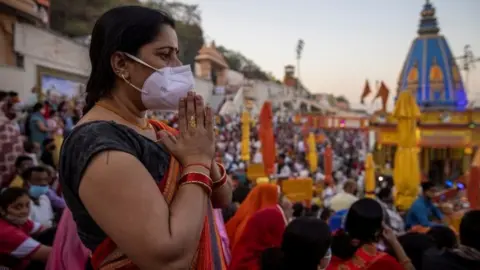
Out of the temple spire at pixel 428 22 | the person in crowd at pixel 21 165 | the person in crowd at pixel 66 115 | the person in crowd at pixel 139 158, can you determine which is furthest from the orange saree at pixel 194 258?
the temple spire at pixel 428 22

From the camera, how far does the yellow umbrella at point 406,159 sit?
9.59 m

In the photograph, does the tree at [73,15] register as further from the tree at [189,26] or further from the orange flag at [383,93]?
the orange flag at [383,93]

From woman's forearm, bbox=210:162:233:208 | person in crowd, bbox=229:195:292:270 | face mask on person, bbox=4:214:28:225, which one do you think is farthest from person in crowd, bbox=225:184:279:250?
woman's forearm, bbox=210:162:233:208

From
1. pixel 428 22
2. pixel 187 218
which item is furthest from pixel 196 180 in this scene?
pixel 428 22

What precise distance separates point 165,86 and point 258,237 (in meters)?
2.20

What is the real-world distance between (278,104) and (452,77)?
80.7 feet

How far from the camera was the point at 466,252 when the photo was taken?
9.12ft

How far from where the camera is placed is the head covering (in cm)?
330

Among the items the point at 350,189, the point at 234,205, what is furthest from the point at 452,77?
the point at 234,205

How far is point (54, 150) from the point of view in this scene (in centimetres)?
724

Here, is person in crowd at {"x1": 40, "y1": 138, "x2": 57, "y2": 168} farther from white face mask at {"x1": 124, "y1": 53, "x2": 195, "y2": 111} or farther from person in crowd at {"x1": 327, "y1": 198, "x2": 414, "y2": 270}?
white face mask at {"x1": 124, "y1": 53, "x2": 195, "y2": 111}

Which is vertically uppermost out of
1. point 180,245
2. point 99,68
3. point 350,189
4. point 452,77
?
point 452,77

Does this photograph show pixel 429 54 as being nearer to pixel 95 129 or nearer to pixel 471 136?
pixel 471 136

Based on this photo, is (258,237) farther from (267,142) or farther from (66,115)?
(267,142)
